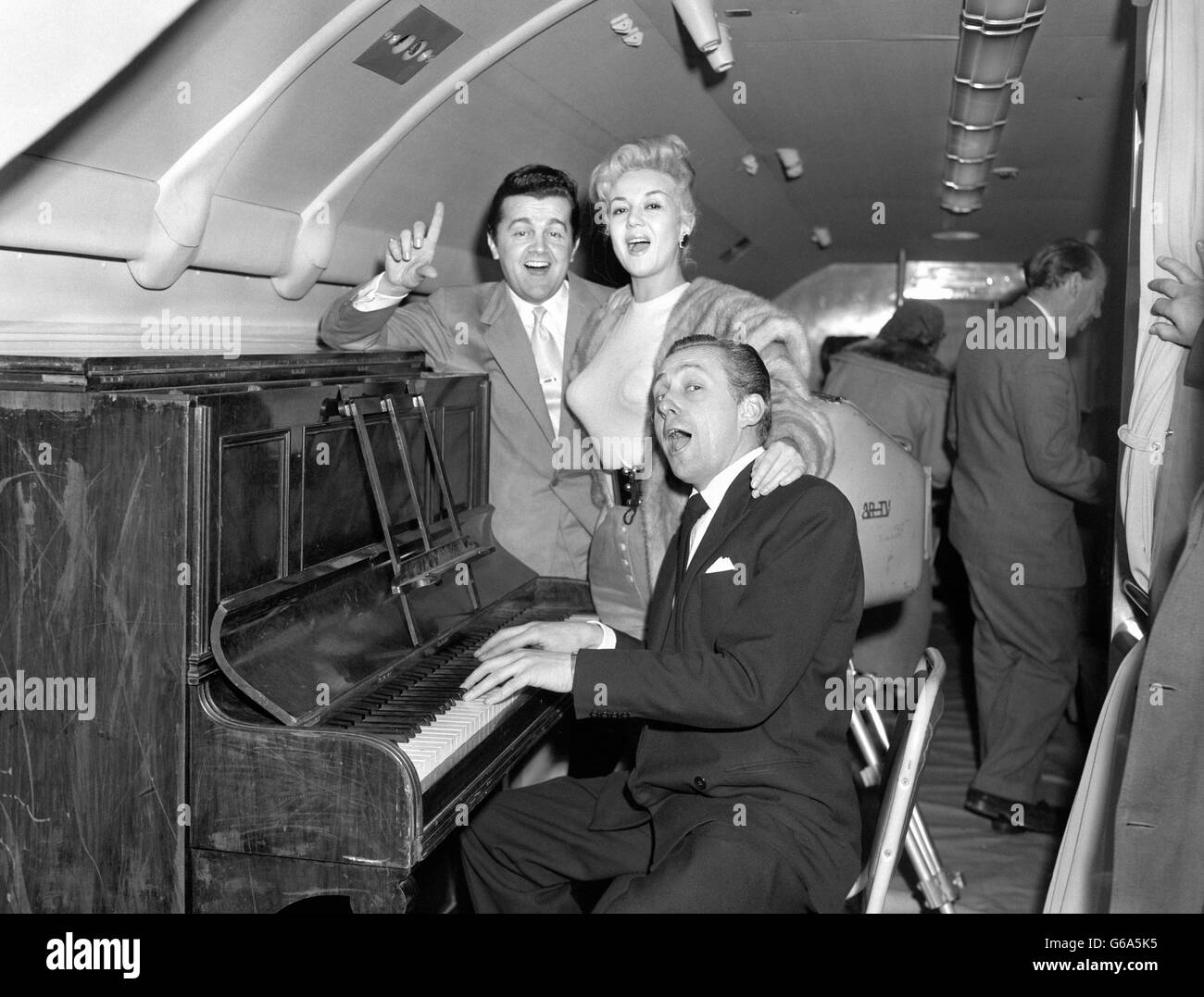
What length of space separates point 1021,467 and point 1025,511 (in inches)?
6.8

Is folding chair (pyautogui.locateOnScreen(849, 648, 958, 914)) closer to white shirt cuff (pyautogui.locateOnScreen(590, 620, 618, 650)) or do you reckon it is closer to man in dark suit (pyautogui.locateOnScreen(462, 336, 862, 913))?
man in dark suit (pyautogui.locateOnScreen(462, 336, 862, 913))

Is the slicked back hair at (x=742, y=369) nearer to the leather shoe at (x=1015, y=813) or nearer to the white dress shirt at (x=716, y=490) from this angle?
the white dress shirt at (x=716, y=490)

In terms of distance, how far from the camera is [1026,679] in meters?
4.65

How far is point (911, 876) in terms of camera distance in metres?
4.07

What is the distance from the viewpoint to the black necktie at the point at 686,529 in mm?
2580

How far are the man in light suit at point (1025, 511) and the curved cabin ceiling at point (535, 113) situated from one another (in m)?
0.70

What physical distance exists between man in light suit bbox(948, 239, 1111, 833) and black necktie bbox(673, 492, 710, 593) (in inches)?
88.8

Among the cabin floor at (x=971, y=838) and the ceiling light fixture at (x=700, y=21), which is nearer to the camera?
the cabin floor at (x=971, y=838)

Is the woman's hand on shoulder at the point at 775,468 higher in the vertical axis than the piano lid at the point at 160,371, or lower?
lower

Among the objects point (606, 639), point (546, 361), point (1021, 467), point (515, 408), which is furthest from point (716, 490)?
point (1021, 467)

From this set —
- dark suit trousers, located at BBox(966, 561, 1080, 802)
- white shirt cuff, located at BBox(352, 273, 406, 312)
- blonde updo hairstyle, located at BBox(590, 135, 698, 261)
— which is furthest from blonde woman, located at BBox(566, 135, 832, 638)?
dark suit trousers, located at BBox(966, 561, 1080, 802)

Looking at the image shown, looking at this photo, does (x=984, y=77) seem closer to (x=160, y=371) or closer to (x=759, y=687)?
(x=759, y=687)

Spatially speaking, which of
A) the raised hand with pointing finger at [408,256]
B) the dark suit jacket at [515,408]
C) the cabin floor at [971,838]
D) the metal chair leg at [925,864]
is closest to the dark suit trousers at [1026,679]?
the cabin floor at [971,838]

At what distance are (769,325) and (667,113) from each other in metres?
2.62
